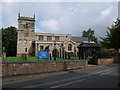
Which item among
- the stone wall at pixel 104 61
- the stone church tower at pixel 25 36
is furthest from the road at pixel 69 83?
the stone church tower at pixel 25 36

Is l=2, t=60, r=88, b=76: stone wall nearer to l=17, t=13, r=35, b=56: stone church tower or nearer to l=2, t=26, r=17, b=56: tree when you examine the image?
l=17, t=13, r=35, b=56: stone church tower

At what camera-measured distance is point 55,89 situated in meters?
8.16

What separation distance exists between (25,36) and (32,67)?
43.8 metres

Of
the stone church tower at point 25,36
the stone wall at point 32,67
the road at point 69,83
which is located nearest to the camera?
the road at point 69,83

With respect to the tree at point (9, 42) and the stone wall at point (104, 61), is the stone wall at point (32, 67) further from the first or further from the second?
the tree at point (9, 42)

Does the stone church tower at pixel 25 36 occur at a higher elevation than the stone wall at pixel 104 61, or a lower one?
higher

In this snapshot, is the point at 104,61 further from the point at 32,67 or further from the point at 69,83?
the point at 69,83

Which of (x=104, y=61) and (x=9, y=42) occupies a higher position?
(x=9, y=42)

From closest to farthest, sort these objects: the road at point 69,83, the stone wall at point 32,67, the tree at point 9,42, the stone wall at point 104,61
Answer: the road at point 69,83
the stone wall at point 32,67
the stone wall at point 104,61
the tree at point 9,42

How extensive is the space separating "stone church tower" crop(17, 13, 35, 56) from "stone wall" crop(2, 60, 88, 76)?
3891 cm

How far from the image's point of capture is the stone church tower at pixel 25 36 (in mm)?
55750

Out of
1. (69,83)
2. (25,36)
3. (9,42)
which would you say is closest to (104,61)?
(69,83)

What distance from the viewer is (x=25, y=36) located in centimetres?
5697

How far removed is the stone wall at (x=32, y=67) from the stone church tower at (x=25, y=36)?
128 feet
